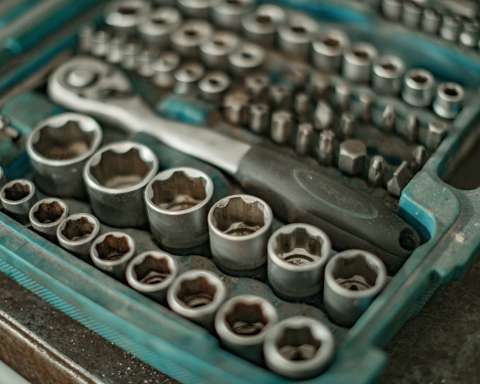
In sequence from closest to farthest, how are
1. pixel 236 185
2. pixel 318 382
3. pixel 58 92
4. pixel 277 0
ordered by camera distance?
pixel 318 382 < pixel 236 185 < pixel 58 92 < pixel 277 0

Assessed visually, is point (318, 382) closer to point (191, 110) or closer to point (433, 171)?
point (433, 171)

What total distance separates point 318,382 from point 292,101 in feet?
1.49

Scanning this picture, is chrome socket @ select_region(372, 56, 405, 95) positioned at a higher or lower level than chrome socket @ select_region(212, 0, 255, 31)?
higher

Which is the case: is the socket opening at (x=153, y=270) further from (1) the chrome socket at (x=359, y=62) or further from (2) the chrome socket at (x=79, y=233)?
(1) the chrome socket at (x=359, y=62)

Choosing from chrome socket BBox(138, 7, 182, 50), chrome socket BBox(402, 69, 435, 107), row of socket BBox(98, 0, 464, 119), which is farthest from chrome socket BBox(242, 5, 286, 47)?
chrome socket BBox(402, 69, 435, 107)

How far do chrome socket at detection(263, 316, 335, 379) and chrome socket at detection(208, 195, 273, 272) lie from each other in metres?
0.10

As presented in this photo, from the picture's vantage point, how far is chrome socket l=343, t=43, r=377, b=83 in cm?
102

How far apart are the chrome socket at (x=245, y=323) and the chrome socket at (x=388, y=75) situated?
0.38m

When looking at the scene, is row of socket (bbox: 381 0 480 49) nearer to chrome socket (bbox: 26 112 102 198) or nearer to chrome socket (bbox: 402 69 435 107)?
chrome socket (bbox: 402 69 435 107)

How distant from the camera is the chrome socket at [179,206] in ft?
2.71

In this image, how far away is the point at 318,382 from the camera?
2.22ft

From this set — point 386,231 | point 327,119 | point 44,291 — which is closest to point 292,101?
point 327,119

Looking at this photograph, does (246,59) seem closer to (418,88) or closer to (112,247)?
(418,88)

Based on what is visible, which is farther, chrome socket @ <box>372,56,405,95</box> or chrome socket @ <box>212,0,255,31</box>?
chrome socket @ <box>212,0,255,31</box>
